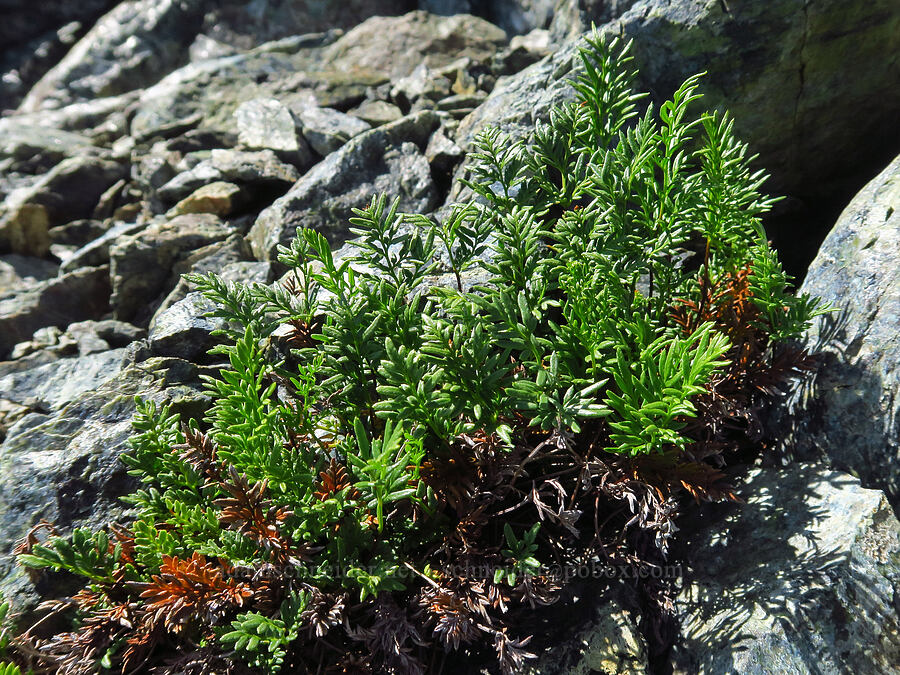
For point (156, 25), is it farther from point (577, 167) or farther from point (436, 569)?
point (436, 569)

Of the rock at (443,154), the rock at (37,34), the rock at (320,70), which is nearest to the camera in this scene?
the rock at (443,154)

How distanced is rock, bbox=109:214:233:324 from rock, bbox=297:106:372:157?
1.31 metres

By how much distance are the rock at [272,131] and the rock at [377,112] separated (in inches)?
26.6

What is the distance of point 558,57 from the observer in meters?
5.05

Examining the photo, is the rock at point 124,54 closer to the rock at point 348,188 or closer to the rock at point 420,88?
the rock at point 420,88

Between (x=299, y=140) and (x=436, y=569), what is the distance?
175 inches

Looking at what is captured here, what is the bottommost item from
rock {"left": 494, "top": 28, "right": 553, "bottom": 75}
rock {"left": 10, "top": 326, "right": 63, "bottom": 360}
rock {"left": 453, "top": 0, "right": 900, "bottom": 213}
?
rock {"left": 10, "top": 326, "right": 63, "bottom": 360}

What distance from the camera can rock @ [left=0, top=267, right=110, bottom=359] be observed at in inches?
225

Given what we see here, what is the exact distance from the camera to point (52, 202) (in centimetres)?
705

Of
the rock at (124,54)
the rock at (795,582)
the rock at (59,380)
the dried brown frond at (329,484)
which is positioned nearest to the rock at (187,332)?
the rock at (59,380)

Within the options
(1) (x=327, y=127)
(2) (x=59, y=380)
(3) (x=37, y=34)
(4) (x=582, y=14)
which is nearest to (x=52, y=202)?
(1) (x=327, y=127)

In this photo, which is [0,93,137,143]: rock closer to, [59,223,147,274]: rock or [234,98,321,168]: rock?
[234,98,321,168]: rock

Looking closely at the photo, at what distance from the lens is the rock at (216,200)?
19.3 feet

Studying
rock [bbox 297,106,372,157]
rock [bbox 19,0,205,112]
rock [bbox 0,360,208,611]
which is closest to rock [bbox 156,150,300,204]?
rock [bbox 297,106,372,157]
